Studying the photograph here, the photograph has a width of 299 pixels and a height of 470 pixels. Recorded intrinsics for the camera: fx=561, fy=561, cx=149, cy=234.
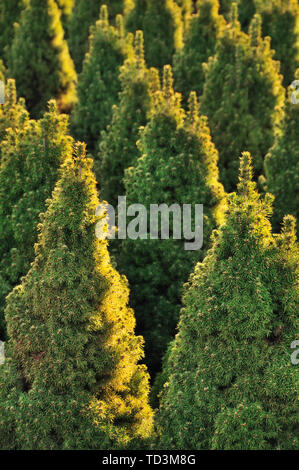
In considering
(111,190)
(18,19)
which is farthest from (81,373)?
(18,19)

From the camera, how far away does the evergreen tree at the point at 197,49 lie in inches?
773

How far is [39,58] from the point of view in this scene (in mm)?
19500

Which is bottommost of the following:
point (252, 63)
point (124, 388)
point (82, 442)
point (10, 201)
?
point (82, 442)

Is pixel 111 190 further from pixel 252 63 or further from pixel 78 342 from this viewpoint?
pixel 78 342

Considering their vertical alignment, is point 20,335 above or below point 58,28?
below

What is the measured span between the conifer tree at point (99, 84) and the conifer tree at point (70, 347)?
9.49m

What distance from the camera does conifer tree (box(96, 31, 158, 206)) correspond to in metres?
14.6

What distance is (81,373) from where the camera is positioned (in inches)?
334

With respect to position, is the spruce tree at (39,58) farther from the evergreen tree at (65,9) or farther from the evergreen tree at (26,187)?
the evergreen tree at (26,187)

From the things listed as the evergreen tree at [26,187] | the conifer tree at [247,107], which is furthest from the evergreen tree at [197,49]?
the evergreen tree at [26,187]

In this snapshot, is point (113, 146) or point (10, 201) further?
point (113, 146)

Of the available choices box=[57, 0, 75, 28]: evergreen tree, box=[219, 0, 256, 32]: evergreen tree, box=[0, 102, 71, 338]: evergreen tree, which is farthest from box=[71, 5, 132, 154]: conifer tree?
box=[57, 0, 75, 28]: evergreen tree

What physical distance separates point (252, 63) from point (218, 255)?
965cm

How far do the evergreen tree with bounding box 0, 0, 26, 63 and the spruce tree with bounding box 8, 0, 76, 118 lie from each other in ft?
9.22
